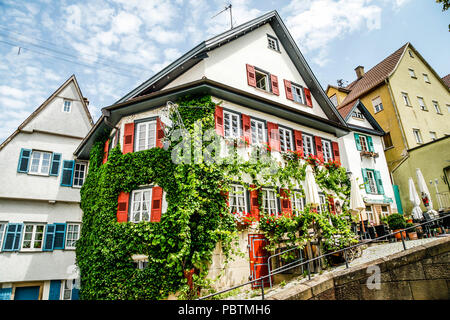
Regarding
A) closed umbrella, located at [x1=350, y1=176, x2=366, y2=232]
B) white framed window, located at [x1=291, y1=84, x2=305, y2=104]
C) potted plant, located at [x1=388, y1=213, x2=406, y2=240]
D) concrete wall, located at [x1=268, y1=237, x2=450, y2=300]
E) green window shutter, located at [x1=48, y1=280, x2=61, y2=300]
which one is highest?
white framed window, located at [x1=291, y1=84, x2=305, y2=104]

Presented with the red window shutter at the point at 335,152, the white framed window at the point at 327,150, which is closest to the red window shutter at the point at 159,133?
the white framed window at the point at 327,150

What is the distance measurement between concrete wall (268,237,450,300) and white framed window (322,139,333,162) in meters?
8.88

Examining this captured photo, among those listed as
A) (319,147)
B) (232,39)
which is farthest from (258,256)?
(232,39)

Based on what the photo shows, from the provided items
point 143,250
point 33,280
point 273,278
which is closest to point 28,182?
point 33,280

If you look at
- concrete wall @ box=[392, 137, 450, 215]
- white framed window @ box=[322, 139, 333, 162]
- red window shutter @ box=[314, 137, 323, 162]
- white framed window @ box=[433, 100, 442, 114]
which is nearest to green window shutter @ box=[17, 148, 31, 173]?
red window shutter @ box=[314, 137, 323, 162]

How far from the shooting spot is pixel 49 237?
14859mm

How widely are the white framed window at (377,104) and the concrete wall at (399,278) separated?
1814 cm

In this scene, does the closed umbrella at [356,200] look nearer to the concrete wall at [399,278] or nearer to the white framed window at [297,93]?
the concrete wall at [399,278]

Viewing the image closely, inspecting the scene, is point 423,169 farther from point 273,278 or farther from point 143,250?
point 143,250

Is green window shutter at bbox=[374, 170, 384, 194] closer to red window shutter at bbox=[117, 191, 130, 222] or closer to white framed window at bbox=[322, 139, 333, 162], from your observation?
white framed window at bbox=[322, 139, 333, 162]

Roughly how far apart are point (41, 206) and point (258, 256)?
452 inches

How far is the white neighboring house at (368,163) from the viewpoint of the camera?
725 inches

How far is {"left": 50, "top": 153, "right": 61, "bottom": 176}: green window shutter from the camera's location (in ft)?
52.6

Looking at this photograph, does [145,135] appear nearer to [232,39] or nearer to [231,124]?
[231,124]
